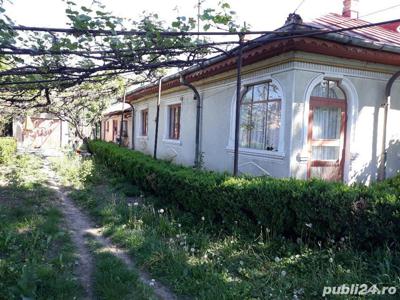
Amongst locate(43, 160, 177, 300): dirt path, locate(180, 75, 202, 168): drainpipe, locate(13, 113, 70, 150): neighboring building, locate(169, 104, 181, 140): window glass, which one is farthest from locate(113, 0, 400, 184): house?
locate(13, 113, 70, 150): neighboring building

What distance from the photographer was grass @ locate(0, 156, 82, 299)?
11.5ft

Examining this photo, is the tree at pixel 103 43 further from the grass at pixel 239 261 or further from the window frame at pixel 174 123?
the window frame at pixel 174 123

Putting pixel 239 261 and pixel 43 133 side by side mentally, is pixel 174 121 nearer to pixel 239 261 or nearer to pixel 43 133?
pixel 239 261

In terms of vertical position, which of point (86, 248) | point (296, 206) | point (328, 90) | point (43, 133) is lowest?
point (86, 248)

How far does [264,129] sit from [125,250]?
3836 mm

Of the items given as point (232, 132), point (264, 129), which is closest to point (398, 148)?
point (264, 129)

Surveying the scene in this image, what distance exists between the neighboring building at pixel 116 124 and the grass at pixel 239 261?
1285cm

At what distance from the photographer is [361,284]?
348 centimetres

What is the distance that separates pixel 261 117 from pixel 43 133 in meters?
28.2

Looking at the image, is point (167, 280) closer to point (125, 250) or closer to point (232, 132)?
point (125, 250)

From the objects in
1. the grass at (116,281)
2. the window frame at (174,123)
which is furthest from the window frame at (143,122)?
the grass at (116,281)

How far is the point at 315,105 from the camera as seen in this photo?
662cm

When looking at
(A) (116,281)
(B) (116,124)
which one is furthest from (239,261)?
(B) (116,124)

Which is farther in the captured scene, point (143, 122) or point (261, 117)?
point (143, 122)
